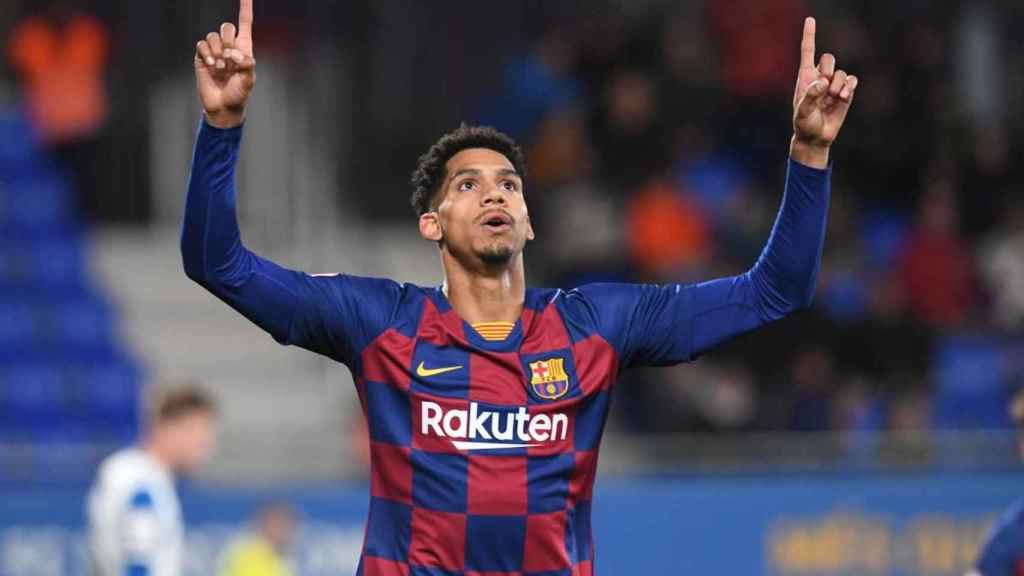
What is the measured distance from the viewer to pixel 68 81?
13.2 m

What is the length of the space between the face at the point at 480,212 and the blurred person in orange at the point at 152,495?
2387 millimetres

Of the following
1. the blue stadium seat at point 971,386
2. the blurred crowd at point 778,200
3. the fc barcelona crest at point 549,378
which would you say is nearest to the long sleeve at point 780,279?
the fc barcelona crest at point 549,378

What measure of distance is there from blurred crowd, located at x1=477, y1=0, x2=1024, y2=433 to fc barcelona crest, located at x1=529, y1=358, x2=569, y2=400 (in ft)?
22.2

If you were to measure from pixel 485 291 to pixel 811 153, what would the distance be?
814 mm

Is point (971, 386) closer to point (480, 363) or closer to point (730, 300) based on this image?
point (730, 300)

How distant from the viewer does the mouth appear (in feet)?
14.2

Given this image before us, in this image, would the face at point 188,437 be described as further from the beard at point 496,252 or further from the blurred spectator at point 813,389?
the blurred spectator at point 813,389

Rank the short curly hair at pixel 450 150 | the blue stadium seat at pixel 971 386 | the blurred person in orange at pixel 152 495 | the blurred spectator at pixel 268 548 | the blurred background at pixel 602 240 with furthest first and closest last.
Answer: the blue stadium seat at pixel 971 386, the blurred background at pixel 602 240, the blurred spectator at pixel 268 548, the blurred person in orange at pixel 152 495, the short curly hair at pixel 450 150

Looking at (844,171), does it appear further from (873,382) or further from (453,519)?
(453,519)

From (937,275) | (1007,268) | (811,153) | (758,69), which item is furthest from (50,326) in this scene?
(811,153)

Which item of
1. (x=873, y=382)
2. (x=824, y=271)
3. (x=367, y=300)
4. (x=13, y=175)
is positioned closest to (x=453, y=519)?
(x=367, y=300)

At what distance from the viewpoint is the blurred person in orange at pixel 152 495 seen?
6.43 metres

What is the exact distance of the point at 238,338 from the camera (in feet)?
43.1

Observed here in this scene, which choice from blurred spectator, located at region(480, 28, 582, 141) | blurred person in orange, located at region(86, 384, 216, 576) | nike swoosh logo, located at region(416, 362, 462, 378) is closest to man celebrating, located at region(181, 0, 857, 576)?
nike swoosh logo, located at region(416, 362, 462, 378)
